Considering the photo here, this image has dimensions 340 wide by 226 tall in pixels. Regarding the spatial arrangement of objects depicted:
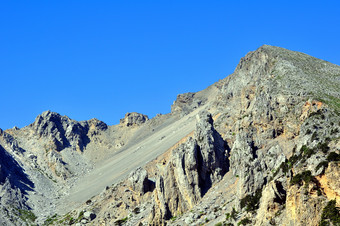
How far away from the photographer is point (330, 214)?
56875 mm

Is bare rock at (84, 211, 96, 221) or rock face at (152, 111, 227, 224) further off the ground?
bare rock at (84, 211, 96, 221)

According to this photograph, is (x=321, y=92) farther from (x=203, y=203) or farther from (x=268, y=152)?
(x=203, y=203)

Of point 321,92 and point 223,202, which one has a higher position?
point 321,92

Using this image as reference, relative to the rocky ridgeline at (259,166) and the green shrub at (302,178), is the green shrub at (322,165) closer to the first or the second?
the rocky ridgeline at (259,166)

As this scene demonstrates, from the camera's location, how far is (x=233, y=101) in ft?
598

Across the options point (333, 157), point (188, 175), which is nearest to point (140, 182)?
point (188, 175)

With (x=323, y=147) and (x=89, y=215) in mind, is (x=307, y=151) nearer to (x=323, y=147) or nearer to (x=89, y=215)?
(x=323, y=147)

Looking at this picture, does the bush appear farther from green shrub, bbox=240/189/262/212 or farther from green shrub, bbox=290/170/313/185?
green shrub, bbox=290/170/313/185

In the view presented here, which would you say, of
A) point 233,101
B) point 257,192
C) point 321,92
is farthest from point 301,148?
point 233,101

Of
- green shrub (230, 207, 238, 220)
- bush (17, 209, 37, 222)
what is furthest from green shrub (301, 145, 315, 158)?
bush (17, 209, 37, 222)

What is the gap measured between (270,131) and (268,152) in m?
11.4

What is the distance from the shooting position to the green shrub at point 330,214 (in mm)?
56125

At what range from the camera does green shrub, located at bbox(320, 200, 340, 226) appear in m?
56.1

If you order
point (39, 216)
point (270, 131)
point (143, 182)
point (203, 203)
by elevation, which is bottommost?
point (203, 203)
